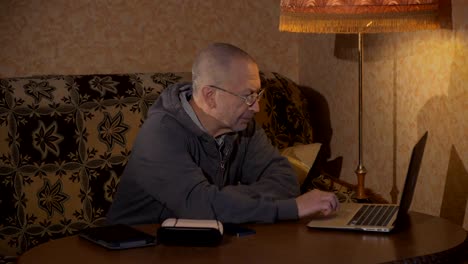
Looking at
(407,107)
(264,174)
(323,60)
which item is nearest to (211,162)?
(264,174)

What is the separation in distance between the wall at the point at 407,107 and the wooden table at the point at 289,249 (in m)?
0.59

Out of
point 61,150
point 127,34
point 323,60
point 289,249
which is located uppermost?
point 127,34

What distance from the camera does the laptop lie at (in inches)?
74.7

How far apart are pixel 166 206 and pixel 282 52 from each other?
1522 millimetres

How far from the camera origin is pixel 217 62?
2.26 metres

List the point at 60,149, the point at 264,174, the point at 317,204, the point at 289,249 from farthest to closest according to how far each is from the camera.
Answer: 1. the point at 60,149
2. the point at 264,174
3. the point at 317,204
4. the point at 289,249

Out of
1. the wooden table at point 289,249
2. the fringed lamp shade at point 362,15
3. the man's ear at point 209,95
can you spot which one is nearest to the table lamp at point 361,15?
the fringed lamp shade at point 362,15

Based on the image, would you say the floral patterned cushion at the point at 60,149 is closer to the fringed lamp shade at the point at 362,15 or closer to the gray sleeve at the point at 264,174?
the gray sleeve at the point at 264,174

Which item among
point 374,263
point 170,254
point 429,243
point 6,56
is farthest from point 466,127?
point 6,56

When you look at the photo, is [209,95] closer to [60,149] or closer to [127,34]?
[60,149]

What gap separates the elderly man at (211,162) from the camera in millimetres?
2051

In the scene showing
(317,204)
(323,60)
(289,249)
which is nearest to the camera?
(289,249)

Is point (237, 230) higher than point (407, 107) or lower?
lower

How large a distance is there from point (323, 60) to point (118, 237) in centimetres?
171
